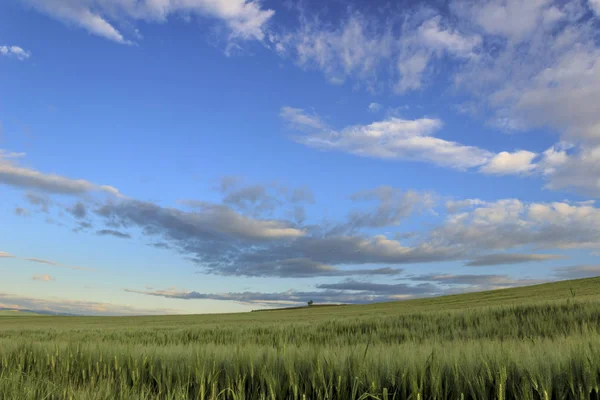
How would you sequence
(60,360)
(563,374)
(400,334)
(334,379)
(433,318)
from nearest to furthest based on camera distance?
(563,374) → (334,379) → (60,360) → (400,334) → (433,318)

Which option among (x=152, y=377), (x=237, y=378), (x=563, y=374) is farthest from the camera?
(x=152, y=377)

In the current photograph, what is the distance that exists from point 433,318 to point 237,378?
829 cm

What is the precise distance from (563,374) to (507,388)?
28cm

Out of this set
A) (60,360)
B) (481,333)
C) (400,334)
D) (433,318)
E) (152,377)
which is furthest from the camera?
(433,318)

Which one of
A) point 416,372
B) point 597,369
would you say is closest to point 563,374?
point 597,369

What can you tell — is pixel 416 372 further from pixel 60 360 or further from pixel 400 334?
pixel 400 334

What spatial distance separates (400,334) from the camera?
7.72 m

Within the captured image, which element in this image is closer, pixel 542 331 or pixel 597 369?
pixel 597 369

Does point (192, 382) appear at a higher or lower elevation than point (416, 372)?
lower

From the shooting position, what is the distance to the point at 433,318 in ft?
Result: 31.6

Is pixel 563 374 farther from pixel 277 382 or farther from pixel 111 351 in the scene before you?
pixel 111 351

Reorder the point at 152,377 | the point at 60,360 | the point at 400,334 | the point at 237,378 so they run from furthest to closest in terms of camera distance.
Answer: the point at 400,334 → the point at 60,360 → the point at 152,377 → the point at 237,378

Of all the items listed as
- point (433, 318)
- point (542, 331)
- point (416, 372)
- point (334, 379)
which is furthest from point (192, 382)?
point (433, 318)

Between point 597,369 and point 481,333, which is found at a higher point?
point 597,369
